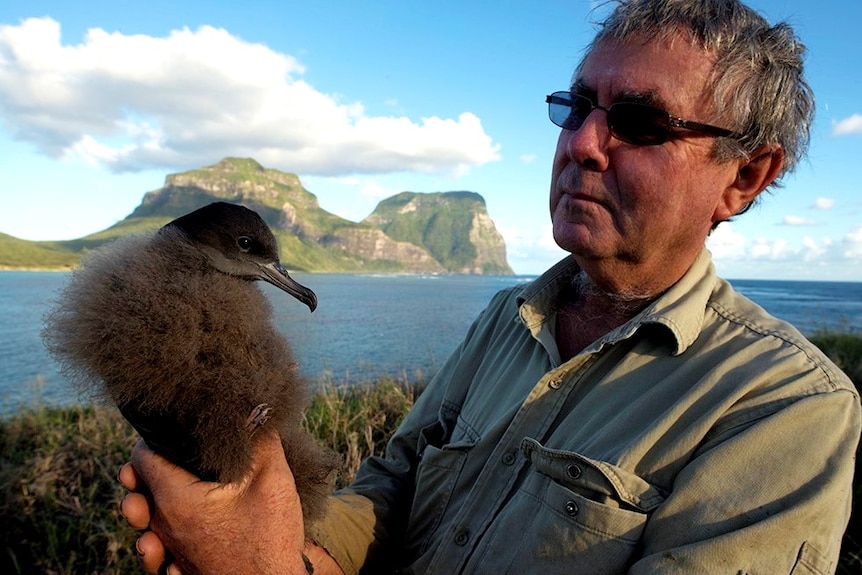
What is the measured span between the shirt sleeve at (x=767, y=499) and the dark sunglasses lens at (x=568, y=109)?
152 cm

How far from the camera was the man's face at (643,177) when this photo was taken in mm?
2344

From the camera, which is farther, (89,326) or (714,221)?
(714,221)

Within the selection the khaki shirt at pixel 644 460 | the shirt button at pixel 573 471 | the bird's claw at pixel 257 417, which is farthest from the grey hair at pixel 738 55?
the bird's claw at pixel 257 417

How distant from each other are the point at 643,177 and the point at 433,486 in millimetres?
1628

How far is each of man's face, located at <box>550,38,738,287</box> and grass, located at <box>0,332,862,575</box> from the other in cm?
→ 312

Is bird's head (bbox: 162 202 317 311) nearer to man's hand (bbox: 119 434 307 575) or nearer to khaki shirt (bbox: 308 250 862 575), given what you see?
man's hand (bbox: 119 434 307 575)

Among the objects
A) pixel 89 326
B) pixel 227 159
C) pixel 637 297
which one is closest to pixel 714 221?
pixel 637 297

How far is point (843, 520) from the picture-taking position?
1.75 meters

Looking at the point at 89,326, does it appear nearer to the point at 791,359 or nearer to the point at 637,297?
the point at 637,297

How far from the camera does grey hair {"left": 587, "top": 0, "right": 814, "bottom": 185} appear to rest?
233cm

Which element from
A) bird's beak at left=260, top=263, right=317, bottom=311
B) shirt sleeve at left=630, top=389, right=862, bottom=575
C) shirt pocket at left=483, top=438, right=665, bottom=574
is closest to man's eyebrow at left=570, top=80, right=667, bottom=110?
shirt sleeve at left=630, top=389, right=862, bottom=575

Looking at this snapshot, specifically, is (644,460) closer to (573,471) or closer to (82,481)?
(573,471)

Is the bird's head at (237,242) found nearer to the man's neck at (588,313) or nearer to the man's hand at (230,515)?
the man's hand at (230,515)

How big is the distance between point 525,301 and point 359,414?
4.57 m
